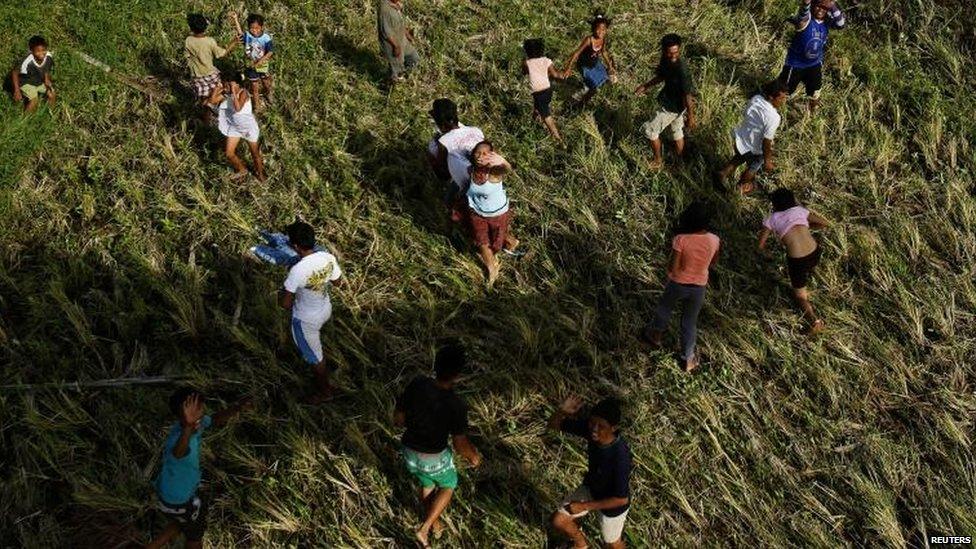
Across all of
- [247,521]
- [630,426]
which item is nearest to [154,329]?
[247,521]

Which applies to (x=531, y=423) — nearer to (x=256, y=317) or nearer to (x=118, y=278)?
(x=256, y=317)

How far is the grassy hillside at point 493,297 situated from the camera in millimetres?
5957

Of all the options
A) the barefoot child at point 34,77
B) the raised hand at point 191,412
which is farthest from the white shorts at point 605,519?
the barefoot child at point 34,77

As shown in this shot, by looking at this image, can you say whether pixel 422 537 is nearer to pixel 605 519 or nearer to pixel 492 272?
pixel 605 519

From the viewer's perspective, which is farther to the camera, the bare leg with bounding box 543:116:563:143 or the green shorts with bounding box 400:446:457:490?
the bare leg with bounding box 543:116:563:143

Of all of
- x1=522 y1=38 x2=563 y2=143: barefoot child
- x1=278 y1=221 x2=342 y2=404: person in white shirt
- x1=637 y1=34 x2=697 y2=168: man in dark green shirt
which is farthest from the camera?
x1=522 y1=38 x2=563 y2=143: barefoot child

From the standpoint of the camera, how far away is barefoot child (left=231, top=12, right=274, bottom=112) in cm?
891

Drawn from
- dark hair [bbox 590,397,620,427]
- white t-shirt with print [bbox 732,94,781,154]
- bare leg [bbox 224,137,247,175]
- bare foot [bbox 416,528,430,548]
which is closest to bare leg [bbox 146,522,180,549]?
bare foot [bbox 416,528,430,548]

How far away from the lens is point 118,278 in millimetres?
7273

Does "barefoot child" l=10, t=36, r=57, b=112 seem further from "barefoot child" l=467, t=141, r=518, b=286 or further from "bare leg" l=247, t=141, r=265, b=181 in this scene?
"barefoot child" l=467, t=141, r=518, b=286

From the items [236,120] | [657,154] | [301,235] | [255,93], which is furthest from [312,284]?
[657,154]

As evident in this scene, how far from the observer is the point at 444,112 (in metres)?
7.16

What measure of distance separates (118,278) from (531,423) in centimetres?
415

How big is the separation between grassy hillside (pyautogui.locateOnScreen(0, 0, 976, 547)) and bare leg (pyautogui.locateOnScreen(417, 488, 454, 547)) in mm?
263
